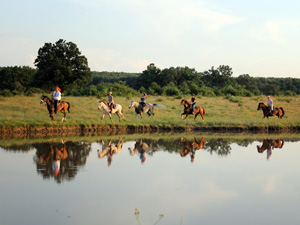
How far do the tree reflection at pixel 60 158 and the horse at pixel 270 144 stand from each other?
6.88m

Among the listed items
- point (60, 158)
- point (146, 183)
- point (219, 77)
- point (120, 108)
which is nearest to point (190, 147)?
point (60, 158)

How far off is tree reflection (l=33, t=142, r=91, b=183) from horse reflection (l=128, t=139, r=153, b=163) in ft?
5.56

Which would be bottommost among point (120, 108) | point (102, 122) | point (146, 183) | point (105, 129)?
point (146, 183)

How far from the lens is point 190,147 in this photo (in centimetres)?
1538

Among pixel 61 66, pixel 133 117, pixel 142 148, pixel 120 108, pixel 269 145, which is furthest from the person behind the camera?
pixel 61 66

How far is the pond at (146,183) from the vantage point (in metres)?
6.83

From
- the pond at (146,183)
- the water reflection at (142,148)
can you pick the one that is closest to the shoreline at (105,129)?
the pond at (146,183)

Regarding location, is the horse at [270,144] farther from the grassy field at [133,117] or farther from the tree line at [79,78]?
the tree line at [79,78]

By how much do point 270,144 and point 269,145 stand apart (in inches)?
13.5

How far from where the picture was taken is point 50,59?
1710 inches

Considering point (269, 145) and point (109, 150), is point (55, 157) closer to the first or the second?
point (109, 150)

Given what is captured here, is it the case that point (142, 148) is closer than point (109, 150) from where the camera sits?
No

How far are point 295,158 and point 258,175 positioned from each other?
3732mm

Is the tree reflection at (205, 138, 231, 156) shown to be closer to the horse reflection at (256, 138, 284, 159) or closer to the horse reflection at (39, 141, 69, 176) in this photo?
the horse reflection at (256, 138, 284, 159)
